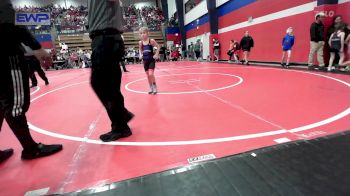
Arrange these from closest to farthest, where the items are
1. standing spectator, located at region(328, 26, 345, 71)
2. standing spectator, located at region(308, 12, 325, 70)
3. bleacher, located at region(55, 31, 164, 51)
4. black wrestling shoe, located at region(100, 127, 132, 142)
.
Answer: black wrestling shoe, located at region(100, 127, 132, 142)
standing spectator, located at region(328, 26, 345, 71)
standing spectator, located at region(308, 12, 325, 70)
bleacher, located at region(55, 31, 164, 51)

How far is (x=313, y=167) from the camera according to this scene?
1.89m

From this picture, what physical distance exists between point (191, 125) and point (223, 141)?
71 cm

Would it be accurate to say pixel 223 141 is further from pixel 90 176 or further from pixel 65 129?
pixel 65 129

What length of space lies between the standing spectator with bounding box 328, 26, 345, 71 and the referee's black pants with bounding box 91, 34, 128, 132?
760cm

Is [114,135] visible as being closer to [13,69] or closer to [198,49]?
[13,69]

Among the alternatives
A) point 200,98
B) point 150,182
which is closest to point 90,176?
point 150,182

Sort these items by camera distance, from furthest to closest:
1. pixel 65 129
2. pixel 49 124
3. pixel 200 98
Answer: pixel 200 98 < pixel 49 124 < pixel 65 129


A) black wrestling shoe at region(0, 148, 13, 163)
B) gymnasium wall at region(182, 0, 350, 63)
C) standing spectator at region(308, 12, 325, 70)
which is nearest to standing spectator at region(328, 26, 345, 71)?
standing spectator at region(308, 12, 325, 70)

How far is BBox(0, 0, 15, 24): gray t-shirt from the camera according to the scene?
2129 mm

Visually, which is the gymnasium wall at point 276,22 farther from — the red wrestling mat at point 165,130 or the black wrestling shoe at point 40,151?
the black wrestling shoe at point 40,151

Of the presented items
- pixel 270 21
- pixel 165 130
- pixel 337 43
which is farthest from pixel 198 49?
pixel 165 130

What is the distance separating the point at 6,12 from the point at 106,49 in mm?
964

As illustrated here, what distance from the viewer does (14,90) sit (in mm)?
2252

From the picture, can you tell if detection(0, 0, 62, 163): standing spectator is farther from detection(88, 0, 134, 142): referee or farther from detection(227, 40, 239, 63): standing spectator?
detection(227, 40, 239, 63): standing spectator
